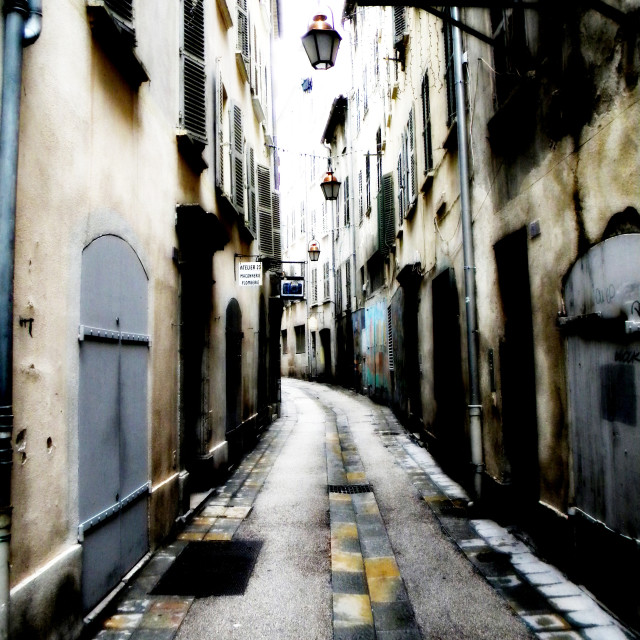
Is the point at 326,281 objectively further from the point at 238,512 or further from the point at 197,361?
the point at 238,512

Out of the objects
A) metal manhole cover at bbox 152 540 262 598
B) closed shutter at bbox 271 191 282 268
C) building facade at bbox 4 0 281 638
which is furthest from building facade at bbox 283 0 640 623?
closed shutter at bbox 271 191 282 268

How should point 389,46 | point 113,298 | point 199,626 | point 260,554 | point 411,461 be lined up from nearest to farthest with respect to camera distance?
1. point 199,626
2. point 113,298
3. point 260,554
4. point 411,461
5. point 389,46

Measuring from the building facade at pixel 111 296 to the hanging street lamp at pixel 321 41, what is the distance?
1.62 meters

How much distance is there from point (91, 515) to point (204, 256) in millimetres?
4090

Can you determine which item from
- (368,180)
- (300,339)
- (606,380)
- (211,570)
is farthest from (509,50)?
(300,339)

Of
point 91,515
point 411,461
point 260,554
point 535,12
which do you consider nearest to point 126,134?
point 91,515

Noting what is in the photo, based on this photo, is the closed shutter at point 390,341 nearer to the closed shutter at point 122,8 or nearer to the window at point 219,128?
the window at point 219,128

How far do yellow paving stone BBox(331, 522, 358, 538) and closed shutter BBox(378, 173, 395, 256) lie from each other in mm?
9494

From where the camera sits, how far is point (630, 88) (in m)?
3.73

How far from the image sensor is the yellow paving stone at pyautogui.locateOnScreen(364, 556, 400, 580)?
5.04 meters

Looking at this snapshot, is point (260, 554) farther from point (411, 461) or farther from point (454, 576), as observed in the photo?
point (411, 461)

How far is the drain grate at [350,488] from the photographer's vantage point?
789cm

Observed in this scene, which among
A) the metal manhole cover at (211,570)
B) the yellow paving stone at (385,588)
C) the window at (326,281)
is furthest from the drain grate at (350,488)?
the window at (326,281)

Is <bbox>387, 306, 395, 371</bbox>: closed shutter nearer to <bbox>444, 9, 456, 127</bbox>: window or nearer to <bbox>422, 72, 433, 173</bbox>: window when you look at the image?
<bbox>422, 72, 433, 173</bbox>: window
